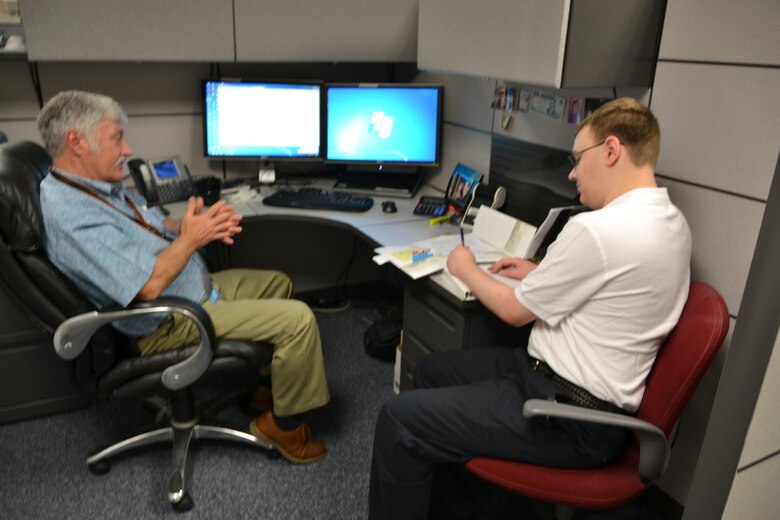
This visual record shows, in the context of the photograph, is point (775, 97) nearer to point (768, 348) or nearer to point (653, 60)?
point (653, 60)

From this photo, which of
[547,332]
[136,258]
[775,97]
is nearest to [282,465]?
[136,258]

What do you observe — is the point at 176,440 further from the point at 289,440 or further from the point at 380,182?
the point at 380,182

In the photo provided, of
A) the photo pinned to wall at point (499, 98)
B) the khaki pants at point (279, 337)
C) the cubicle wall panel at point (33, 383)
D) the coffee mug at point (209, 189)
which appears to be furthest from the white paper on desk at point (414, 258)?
the cubicle wall panel at point (33, 383)

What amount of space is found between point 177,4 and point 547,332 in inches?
69.0

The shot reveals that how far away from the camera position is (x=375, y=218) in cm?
244

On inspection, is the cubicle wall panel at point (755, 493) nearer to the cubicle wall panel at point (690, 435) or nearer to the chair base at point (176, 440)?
the cubicle wall panel at point (690, 435)

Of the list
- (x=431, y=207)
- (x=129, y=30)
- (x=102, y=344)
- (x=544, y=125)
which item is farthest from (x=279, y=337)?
(x=129, y=30)

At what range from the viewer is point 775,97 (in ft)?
4.63

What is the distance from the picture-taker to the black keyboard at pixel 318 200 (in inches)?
98.9

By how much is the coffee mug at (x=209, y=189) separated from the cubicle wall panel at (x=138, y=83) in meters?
0.37

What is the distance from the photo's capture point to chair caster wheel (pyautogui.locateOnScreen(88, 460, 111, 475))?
202cm

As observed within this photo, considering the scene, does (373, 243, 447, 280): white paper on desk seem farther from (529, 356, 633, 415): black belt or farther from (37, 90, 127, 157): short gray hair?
(37, 90, 127, 157): short gray hair

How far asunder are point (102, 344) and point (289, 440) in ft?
2.25

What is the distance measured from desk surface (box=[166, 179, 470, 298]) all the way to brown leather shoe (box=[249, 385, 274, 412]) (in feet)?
2.19
